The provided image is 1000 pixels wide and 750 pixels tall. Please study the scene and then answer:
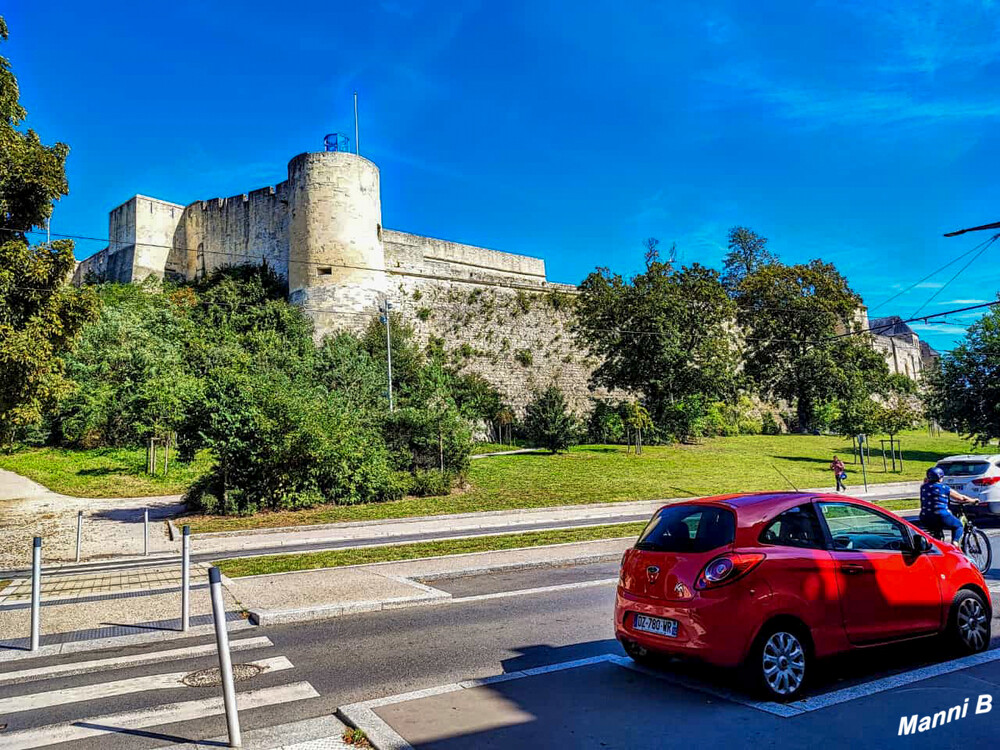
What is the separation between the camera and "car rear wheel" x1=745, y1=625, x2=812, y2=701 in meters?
4.72

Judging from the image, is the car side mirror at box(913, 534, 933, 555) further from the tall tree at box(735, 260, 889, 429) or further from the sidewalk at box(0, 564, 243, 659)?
the tall tree at box(735, 260, 889, 429)

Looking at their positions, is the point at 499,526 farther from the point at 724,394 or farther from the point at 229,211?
the point at 229,211

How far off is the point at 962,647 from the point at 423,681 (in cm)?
435

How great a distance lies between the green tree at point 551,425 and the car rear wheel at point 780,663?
26541 mm

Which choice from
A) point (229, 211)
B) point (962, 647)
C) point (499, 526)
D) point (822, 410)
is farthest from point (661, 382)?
point (962, 647)

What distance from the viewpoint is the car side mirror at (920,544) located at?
5742 millimetres

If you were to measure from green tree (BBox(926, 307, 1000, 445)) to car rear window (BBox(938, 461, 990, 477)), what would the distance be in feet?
75.8

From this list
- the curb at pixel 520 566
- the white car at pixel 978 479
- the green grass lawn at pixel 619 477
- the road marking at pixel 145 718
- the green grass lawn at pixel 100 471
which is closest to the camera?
the road marking at pixel 145 718

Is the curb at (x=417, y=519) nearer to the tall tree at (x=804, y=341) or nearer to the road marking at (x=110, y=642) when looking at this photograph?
the road marking at (x=110, y=642)

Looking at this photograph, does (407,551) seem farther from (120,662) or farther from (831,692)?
(831,692)

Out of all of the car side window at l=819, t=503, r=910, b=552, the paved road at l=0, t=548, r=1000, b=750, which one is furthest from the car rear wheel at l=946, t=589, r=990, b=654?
the car side window at l=819, t=503, r=910, b=552

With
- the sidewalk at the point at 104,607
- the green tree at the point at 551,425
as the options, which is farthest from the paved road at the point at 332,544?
the green tree at the point at 551,425

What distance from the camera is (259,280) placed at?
39750mm

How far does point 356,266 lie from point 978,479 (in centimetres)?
3112
